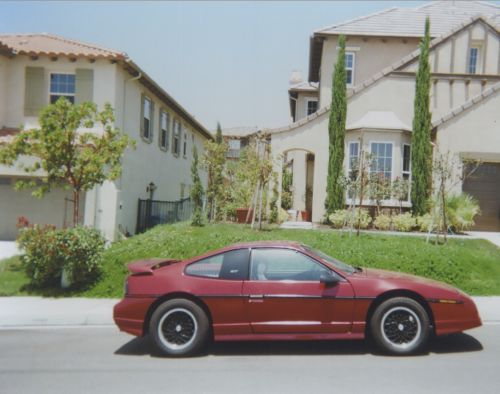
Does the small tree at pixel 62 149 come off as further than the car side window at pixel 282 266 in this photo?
Yes

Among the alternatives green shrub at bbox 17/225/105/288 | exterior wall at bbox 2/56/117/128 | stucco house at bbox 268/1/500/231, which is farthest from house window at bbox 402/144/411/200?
green shrub at bbox 17/225/105/288

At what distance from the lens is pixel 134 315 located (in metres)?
6.32

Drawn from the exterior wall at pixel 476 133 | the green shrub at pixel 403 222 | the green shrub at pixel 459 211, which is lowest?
the green shrub at pixel 403 222

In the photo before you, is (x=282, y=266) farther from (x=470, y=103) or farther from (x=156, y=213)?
(x=156, y=213)

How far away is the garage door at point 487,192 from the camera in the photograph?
17328mm

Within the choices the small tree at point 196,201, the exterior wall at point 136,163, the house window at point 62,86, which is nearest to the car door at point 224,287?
the small tree at point 196,201

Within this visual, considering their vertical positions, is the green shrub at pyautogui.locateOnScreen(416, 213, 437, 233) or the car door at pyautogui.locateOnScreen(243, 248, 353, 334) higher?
the green shrub at pyautogui.locateOnScreen(416, 213, 437, 233)

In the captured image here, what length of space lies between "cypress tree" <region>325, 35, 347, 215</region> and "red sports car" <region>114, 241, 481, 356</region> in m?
10.7

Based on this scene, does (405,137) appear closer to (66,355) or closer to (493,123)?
(493,123)

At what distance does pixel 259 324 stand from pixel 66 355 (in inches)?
101

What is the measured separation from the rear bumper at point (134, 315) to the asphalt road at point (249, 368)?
358mm

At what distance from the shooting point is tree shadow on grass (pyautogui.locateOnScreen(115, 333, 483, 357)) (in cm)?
637

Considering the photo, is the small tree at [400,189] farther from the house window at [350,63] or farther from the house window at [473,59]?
the house window at [350,63]

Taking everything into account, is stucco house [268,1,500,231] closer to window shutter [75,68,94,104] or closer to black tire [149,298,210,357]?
window shutter [75,68,94,104]
